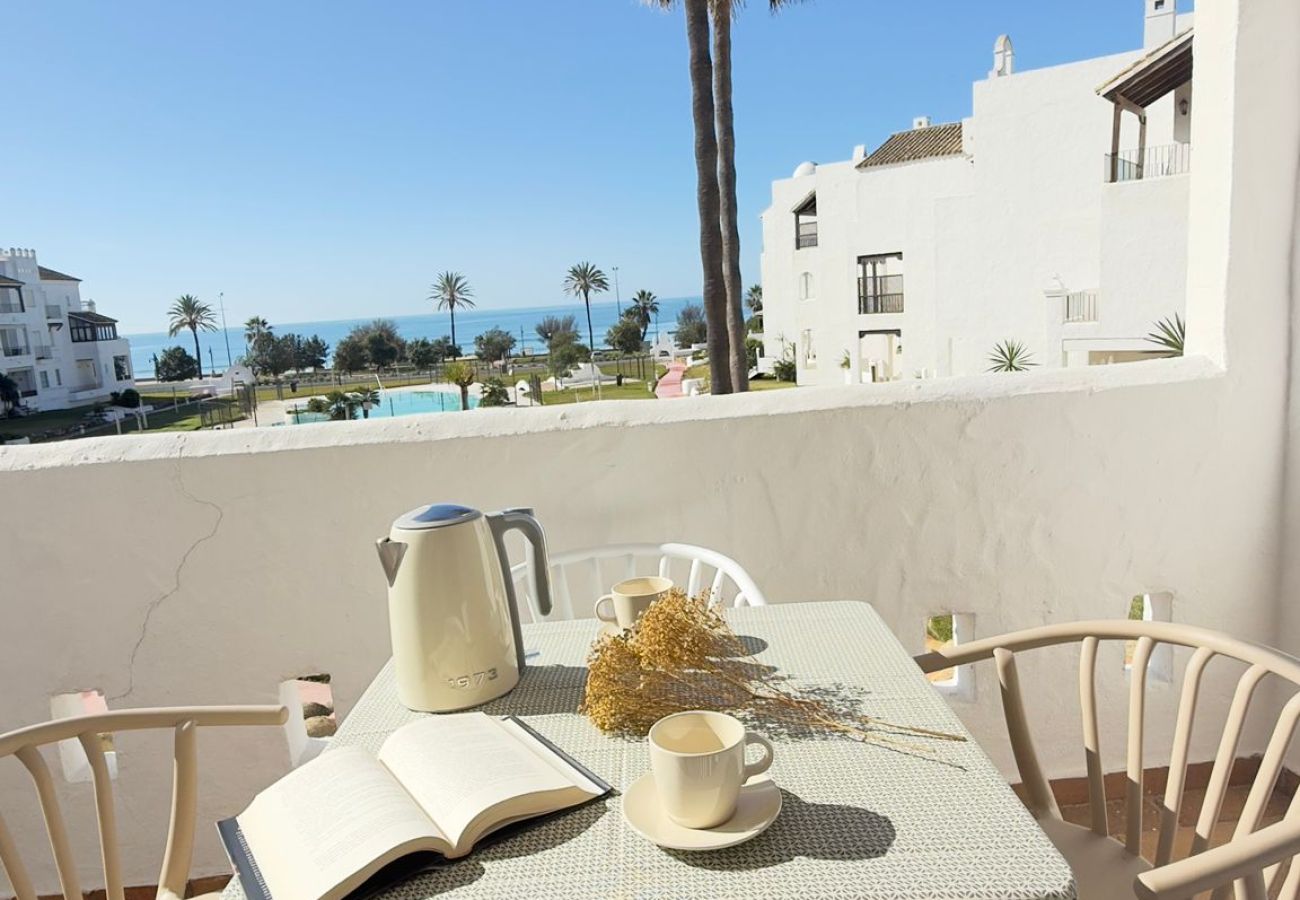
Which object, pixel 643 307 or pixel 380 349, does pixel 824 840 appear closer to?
pixel 380 349

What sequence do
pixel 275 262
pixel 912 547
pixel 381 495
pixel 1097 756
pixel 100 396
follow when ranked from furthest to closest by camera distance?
pixel 275 262 < pixel 100 396 < pixel 912 547 < pixel 381 495 < pixel 1097 756

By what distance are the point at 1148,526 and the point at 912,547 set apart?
0.52 meters

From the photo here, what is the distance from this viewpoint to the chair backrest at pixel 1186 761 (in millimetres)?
758

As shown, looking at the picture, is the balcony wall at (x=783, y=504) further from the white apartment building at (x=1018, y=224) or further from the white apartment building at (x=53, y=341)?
the white apartment building at (x=53, y=341)

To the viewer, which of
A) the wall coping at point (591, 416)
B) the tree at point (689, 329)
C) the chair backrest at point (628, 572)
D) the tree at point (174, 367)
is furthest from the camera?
the tree at point (689, 329)

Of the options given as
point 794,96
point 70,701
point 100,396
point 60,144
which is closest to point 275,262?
point 60,144

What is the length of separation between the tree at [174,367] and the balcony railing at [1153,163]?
129 feet

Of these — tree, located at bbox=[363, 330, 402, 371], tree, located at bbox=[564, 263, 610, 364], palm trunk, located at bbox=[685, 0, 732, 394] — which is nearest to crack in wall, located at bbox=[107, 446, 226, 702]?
palm trunk, located at bbox=[685, 0, 732, 394]

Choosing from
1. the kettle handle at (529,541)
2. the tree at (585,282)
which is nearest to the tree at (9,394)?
the tree at (585,282)

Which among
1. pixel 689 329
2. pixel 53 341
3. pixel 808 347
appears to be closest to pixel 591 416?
pixel 808 347

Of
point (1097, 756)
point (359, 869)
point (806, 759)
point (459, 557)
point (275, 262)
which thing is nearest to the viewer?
point (359, 869)

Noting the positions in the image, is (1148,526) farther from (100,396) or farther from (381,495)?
(100,396)

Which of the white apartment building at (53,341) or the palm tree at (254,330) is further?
the palm tree at (254,330)

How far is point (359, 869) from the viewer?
2.23 feet
